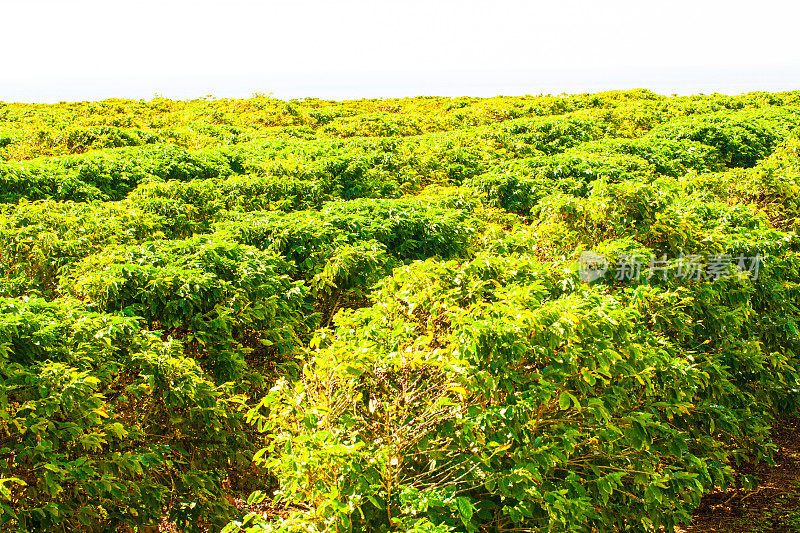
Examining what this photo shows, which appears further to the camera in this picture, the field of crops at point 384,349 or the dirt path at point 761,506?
the dirt path at point 761,506

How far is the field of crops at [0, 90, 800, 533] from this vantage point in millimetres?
3928

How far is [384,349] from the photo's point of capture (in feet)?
14.3

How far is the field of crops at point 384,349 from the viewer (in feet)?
12.9

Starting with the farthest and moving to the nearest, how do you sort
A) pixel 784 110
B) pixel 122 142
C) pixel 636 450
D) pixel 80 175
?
pixel 784 110 → pixel 122 142 → pixel 80 175 → pixel 636 450

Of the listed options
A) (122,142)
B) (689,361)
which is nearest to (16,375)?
(689,361)

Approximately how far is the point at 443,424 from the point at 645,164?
10.4 meters

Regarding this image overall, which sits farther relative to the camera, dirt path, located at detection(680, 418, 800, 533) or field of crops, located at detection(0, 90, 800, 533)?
dirt path, located at detection(680, 418, 800, 533)

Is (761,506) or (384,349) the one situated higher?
(384,349)

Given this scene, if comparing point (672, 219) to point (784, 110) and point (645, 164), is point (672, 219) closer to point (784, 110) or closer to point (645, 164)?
point (645, 164)

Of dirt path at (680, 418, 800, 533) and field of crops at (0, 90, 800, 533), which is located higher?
field of crops at (0, 90, 800, 533)

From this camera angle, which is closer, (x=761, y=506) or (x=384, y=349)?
(x=384, y=349)

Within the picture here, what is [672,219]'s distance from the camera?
24.2ft

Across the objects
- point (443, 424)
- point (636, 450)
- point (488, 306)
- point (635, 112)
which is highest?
point (635, 112)

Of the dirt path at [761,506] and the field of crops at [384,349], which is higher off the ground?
the field of crops at [384,349]
